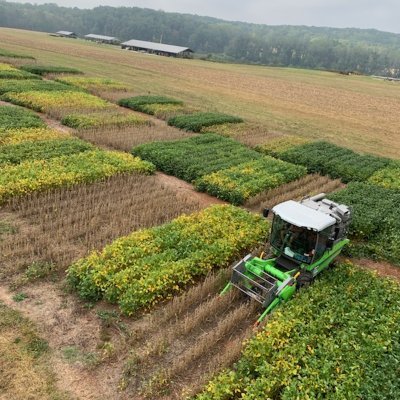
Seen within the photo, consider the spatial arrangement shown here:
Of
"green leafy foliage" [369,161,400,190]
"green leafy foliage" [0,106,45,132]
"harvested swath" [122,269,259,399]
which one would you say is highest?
"green leafy foliage" [369,161,400,190]

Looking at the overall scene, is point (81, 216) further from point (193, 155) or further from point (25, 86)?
point (25, 86)

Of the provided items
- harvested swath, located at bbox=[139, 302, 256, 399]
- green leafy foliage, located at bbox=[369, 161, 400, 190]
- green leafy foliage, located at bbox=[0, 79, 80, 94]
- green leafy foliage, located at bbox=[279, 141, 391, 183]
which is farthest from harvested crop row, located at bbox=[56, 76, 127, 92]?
harvested swath, located at bbox=[139, 302, 256, 399]

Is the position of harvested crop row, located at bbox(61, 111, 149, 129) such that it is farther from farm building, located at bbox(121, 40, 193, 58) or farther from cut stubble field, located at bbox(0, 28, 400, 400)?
farm building, located at bbox(121, 40, 193, 58)

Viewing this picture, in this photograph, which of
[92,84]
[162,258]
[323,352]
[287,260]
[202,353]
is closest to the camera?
[323,352]

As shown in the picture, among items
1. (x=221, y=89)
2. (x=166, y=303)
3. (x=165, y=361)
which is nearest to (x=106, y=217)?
(x=166, y=303)

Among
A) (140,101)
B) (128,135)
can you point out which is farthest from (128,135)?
(140,101)

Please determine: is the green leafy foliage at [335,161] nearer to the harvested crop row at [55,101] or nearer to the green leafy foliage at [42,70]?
the harvested crop row at [55,101]
